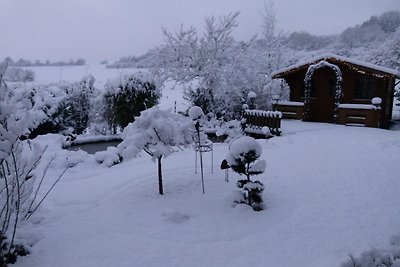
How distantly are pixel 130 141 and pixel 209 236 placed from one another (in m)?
2.49

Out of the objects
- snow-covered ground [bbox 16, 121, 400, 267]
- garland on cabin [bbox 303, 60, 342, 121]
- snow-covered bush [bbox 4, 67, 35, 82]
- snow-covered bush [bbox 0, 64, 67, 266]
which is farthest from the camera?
garland on cabin [bbox 303, 60, 342, 121]

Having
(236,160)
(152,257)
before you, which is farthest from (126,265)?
(236,160)

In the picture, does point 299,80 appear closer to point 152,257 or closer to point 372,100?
point 372,100

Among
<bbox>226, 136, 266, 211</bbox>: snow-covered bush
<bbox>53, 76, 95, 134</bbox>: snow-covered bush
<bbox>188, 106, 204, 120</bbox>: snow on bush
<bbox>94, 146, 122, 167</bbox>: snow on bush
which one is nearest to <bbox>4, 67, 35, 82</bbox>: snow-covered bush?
<bbox>53, 76, 95, 134</bbox>: snow-covered bush

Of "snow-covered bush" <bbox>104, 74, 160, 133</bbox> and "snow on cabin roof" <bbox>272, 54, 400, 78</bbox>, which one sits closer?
"snow on cabin roof" <bbox>272, 54, 400, 78</bbox>

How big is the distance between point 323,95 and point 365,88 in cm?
188

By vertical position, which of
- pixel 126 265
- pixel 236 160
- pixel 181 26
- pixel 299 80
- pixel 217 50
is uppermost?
pixel 181 26

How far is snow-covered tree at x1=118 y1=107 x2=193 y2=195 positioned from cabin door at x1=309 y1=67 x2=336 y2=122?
37.6ft

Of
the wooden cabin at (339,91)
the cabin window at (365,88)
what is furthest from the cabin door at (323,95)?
the cabin window at (365,88)

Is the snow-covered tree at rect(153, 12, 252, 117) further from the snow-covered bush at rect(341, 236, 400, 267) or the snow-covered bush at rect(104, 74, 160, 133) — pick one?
the snow-covered bush at rect(341, 236, 400, 267)

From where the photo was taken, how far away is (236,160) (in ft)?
20.7

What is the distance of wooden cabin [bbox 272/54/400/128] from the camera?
14.8 meters

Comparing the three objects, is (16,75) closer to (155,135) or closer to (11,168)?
(155,135)

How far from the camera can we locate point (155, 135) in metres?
6.84
